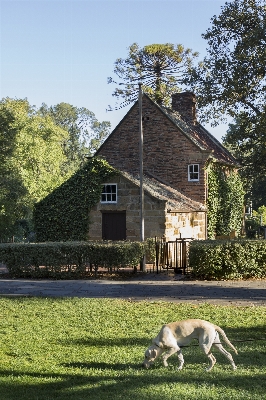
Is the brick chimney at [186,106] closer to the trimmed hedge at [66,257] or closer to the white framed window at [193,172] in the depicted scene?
the white framed window at [193,172]

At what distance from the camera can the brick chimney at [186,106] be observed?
43.9m

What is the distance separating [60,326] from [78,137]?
81848 millimetres

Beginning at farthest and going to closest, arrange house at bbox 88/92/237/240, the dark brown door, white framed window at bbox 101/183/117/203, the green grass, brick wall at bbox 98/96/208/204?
brick wall at bbox 98/96/208/204 → the dark brown door → white framed window at bbox 101/183/117/203 → house at bbox 88/92/237/240 → the green grass

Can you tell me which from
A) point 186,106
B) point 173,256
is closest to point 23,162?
point 186,106

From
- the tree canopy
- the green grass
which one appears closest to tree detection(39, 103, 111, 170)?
the tree canopy

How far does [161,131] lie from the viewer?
38.1 m

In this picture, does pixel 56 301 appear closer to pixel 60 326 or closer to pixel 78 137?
pixel 60 326

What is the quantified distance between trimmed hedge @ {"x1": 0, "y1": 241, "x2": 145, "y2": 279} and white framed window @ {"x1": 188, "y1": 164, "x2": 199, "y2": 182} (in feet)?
44.8

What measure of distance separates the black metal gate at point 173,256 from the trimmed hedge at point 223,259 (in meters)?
1.50

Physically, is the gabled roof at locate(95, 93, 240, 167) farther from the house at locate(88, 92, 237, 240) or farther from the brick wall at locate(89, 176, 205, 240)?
the brick wall at locate(89, 176, 205, 240)

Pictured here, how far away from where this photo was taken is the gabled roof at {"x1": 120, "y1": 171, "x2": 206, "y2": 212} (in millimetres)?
32500

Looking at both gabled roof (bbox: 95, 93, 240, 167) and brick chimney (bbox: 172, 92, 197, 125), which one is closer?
gabled roof (bbox: 95, 93, 240, 167)

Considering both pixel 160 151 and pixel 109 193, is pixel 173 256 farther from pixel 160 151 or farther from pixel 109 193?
pixel 160 151

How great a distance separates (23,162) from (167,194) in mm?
17304
